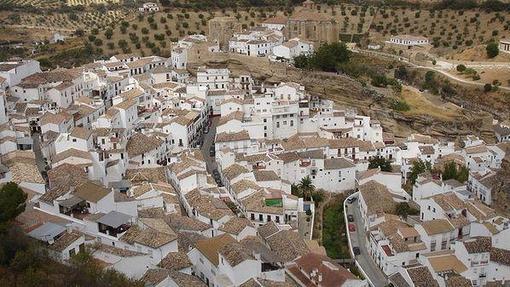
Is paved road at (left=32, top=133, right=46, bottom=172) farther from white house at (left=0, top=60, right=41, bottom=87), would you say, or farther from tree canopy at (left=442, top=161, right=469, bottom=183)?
tree canopy at (left=442, top=161, right=469, bottom=183)

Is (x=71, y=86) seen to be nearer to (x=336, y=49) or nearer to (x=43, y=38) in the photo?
(x=336, y=49)

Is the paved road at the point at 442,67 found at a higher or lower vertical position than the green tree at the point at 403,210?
higher

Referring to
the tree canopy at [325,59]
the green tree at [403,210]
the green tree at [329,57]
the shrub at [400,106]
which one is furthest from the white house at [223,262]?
the green tree at [329,57]

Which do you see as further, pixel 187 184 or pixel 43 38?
pixel 43 38

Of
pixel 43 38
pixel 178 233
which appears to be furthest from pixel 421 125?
pixel 43 38

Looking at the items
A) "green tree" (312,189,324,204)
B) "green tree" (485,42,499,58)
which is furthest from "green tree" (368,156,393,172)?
"green tree" (485,42,499,58)

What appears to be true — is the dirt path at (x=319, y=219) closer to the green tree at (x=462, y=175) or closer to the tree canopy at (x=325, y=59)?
the green tree at (x=462, y=175)
